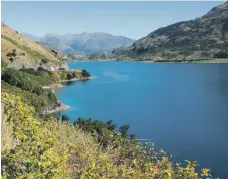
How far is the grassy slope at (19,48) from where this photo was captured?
142 meters

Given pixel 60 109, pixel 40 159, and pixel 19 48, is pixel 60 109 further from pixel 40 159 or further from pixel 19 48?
pixel 40 159

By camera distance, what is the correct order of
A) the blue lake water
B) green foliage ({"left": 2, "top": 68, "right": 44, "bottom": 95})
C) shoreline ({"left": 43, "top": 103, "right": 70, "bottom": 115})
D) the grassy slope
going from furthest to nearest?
the grassy slope → green foliage ({"left": 2, "top": 68, "right": 44, "bottom": 95}) → shoreline ({"left": 43, "top": 103, "right": 70, "bottom": 115}) → the blue lake water

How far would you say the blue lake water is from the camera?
51812 mm

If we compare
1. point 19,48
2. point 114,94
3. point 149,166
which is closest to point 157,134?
point 149,166

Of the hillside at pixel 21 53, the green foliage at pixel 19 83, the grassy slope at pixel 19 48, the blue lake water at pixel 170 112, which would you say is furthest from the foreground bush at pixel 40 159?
the grassy slope at pixel 19 48

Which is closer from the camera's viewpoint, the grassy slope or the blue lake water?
the blue lake water

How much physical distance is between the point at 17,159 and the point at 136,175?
11.1 ft

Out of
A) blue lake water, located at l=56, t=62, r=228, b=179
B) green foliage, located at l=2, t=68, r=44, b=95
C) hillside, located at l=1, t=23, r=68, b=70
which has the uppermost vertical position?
hillside, located at l=1, t=23, r=68, b=70

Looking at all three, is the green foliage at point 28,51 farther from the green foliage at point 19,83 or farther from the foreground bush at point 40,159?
the foreground bush at point 40,159

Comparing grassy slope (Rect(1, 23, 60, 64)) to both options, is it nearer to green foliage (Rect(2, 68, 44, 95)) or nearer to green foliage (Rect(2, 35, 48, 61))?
green foliage (Rect(2, 35, 48, 61))

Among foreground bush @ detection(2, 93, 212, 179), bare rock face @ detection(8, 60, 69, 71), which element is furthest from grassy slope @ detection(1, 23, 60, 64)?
foreground bush @ detection(2, 93, 212, 179)

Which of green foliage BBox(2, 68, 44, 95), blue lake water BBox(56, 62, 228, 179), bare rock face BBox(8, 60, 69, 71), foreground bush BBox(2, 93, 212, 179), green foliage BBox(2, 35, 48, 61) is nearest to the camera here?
foreground bush BBox(2, 93, 212, 179)

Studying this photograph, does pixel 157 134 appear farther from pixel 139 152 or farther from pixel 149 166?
pixel 149 166

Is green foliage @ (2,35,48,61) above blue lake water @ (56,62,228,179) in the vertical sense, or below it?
above
